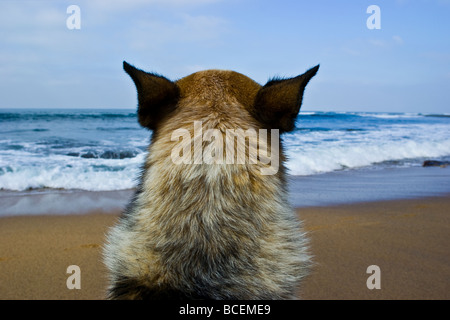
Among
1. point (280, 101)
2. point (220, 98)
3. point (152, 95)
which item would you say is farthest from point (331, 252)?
point (152, 95)

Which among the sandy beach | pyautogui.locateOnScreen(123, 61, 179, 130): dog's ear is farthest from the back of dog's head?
the sandy beach

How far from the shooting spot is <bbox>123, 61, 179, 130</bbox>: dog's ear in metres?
1.88

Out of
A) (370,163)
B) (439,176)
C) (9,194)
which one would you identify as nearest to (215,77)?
(9,194)

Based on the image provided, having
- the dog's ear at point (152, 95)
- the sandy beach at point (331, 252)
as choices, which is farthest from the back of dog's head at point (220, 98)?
the sandy beach at point (331, 252)

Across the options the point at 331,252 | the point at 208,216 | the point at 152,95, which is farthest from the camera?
the point at 331,252

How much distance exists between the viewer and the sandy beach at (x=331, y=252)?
3.87m

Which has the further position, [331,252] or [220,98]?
[331,252]

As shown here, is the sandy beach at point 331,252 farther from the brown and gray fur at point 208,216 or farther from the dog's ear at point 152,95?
the dog's ear at point 152,95

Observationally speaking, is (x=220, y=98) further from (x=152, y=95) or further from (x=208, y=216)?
(x=208, y=216)

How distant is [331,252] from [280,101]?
11.2 feet

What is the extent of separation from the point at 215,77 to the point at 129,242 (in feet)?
3.26

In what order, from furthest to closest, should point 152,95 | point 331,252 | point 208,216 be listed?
point 331,252 < point 152,95 < point 208,216

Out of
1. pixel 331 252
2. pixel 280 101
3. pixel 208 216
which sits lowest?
pixel 331 252

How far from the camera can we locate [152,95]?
6.43 feet
